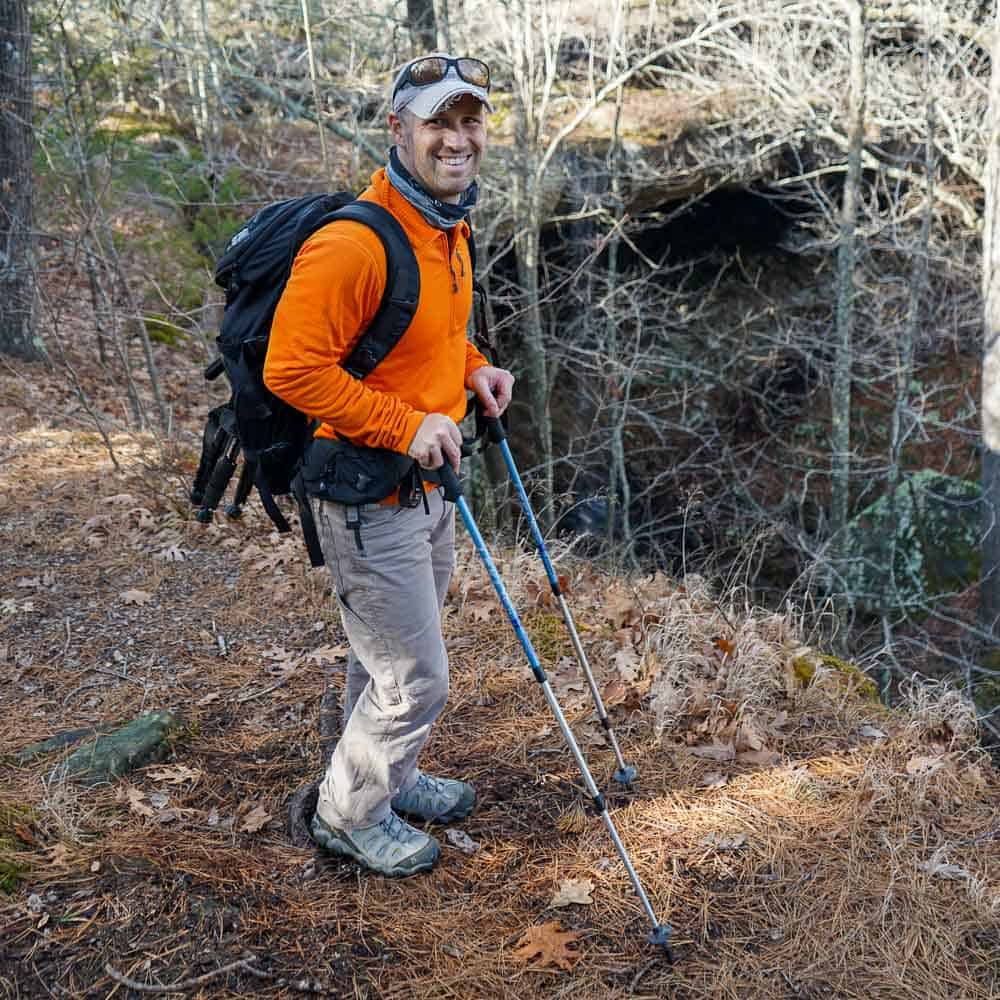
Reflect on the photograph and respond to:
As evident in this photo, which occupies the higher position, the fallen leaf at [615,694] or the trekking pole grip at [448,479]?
the trekking pole grip at [448,479]

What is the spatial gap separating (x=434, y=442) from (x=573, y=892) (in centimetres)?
168

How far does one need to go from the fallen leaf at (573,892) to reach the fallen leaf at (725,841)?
52 centimetres

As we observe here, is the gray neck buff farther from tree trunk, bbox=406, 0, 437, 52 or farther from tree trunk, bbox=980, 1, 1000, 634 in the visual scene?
tree trunk, bbox=980, 1, 1000, 634

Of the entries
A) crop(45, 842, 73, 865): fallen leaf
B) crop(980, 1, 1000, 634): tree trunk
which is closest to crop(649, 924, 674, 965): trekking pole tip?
crop(45, 842, 73, 865): fallen leaf

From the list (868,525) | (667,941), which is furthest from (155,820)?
(868,525)

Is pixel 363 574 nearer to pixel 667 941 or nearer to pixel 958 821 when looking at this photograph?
pixel 667 941

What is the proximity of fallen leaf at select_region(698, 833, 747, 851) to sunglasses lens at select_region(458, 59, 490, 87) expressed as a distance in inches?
109

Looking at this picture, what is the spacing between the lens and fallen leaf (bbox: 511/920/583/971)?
278 centimetres

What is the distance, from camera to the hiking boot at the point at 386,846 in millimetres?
3072

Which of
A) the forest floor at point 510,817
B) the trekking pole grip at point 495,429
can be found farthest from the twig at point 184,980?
the trekking pole grip at point 495,429

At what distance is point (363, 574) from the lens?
2758 mm

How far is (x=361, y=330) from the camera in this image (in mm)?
2508

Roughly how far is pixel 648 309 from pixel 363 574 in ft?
42.7

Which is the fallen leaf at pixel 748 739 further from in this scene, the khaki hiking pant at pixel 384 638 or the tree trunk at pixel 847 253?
the tree trunk at pixel 847 253
